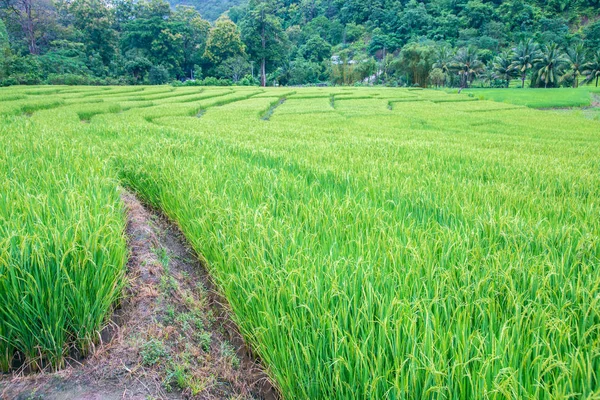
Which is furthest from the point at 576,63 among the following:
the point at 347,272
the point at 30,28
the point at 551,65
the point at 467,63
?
the point at 30,28

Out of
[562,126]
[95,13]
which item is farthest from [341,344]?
[95,13]

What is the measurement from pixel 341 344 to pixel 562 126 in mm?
17430

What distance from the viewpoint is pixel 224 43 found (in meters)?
51.4

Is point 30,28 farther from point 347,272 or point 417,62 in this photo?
point 347,272

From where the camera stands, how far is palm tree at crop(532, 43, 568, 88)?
41.3 metres

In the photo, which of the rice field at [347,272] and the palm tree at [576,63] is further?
the palm tree at [576,63]

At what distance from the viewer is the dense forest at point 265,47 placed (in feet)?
140

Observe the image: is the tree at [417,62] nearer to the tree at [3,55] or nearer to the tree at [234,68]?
the tree at [234,68]

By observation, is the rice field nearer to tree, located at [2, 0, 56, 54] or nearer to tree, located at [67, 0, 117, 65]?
tree, located at [2, 0, 56, 54]

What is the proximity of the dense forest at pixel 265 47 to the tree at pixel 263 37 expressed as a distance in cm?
15

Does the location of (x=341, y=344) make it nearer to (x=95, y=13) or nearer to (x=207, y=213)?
(x=207, y=213)

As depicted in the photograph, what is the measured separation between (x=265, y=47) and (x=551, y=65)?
37193mm

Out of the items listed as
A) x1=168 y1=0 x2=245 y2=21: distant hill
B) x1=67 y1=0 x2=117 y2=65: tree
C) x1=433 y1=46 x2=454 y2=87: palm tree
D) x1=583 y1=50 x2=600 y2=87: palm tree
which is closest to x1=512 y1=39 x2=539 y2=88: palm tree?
x1=583 y1=50 x2=600 y2=87: palm tree

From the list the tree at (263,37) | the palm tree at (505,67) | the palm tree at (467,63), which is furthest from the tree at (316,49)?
the palm tree at (505,67)
